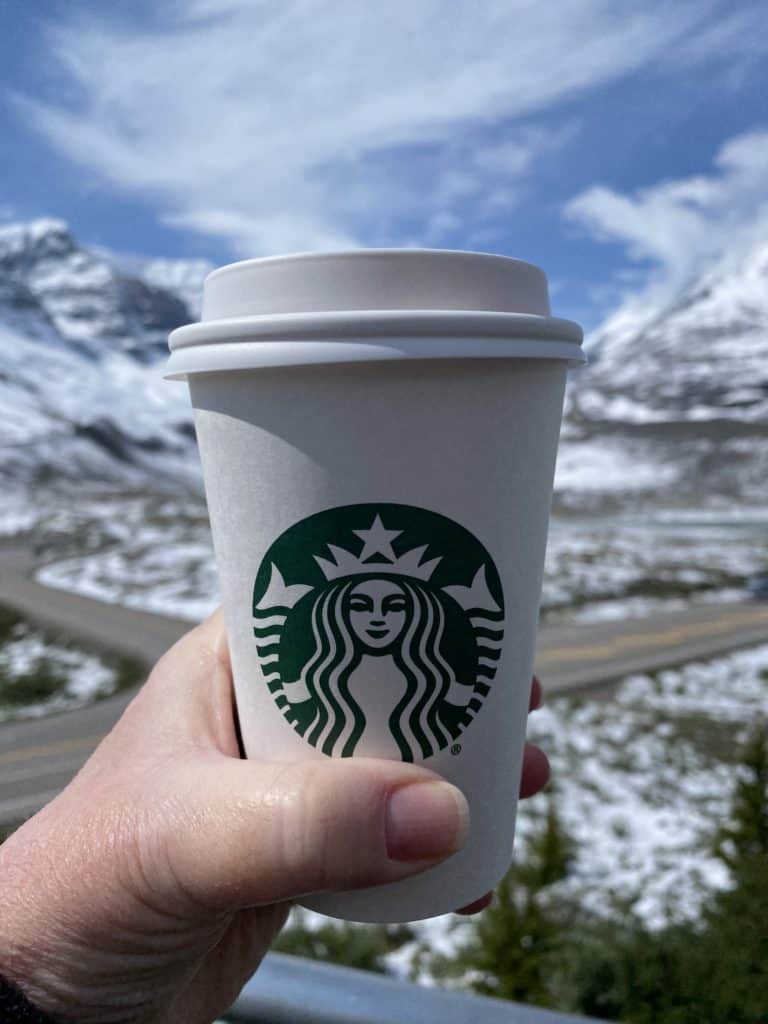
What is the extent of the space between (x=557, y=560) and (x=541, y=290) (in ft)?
52.6

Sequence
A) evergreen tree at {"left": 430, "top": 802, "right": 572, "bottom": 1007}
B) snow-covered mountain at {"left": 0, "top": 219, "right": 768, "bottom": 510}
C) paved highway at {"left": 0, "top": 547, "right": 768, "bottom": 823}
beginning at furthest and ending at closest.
Answer: snow-covered mountain at {"left": 0, "top": 219, "right": 768, "bottom": 510}, evergreen tree at {"left": 430, "top": 802, "right": 572, "bottom": 1007}, paved highway at {"left": 0, "top": 547, "right": 768, "bottom": 823}

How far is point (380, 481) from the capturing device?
109cm

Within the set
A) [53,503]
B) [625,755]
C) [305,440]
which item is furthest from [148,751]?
[53,503]

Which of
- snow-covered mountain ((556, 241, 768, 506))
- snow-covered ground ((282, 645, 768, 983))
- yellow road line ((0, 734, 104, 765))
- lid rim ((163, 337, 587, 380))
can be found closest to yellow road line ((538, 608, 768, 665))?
snow-covered ground ((282, 645, 768, 983))

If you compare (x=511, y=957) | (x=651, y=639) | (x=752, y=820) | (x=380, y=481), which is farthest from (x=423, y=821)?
(x=651, y=639)

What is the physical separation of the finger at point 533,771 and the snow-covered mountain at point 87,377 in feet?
43.0

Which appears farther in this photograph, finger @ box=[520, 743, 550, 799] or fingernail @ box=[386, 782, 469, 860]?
finger @ box=[520, 743, 550, 799]

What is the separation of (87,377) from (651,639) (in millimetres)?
76017

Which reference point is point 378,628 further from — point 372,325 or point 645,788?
point 645,788

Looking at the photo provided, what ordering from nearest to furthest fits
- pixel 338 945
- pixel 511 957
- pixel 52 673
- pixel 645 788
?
pixel 52 673 < pixel 511 957 < pixel 338 945 < pixel 645 788

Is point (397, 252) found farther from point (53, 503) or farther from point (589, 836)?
point (53, 503)

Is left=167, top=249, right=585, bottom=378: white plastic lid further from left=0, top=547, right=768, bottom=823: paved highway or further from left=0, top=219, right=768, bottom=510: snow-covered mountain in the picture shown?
left=0, top=219, right=768, bottom=510: snow-covered mountain

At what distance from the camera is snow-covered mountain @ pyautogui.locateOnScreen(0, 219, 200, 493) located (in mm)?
52750

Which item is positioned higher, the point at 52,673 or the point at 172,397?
the point at 52,673
